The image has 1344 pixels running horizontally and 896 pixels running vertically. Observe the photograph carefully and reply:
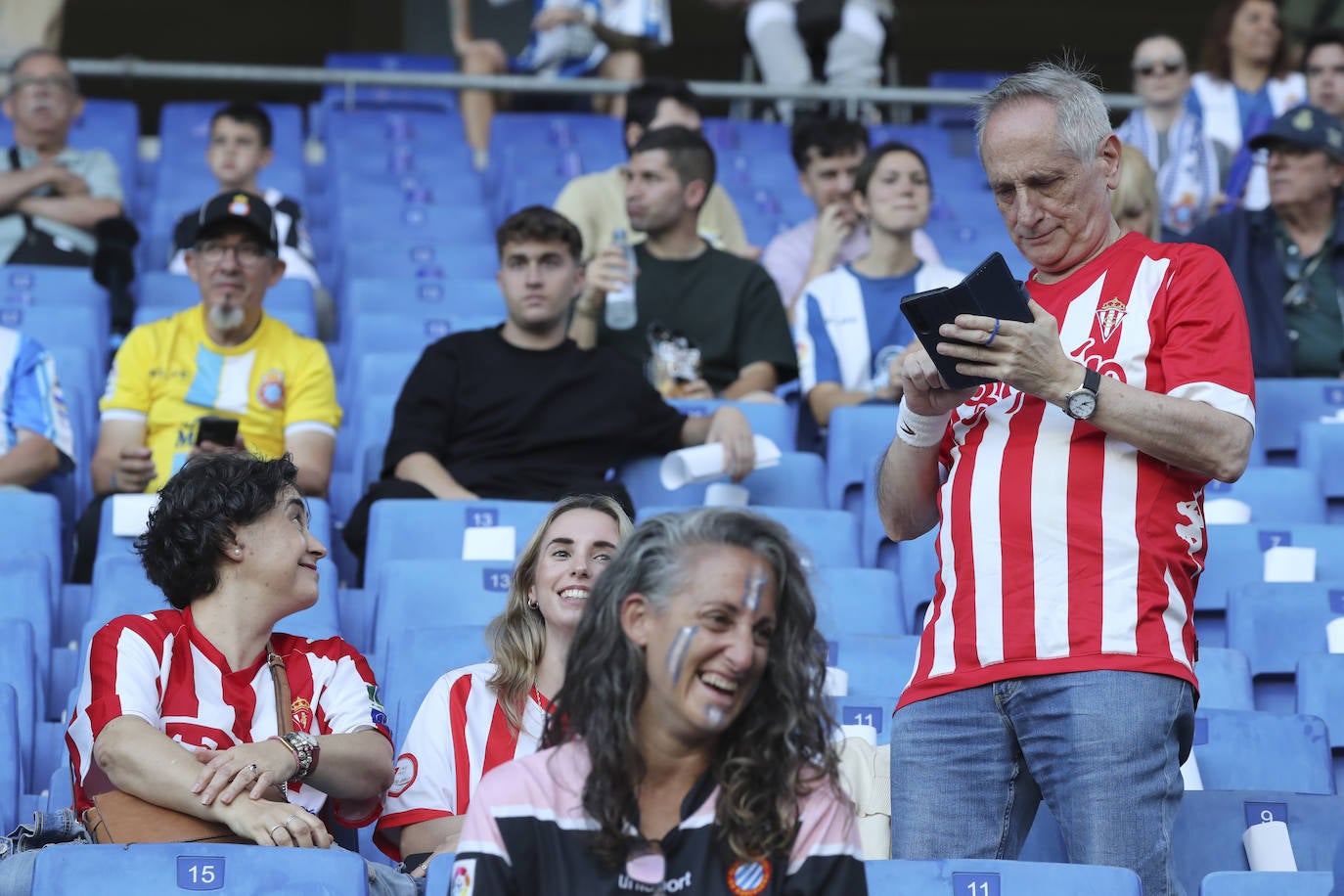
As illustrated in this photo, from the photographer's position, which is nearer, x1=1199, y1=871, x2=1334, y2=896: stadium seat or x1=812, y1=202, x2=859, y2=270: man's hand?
x1=1199, y1=871, x2=1334, y2=896: stadium seat

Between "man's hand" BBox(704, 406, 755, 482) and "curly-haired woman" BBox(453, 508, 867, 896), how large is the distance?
80.4 inches

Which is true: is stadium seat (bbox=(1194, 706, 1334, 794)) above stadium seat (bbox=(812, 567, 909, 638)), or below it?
below

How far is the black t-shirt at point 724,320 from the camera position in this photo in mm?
4824

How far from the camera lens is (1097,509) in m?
2.22

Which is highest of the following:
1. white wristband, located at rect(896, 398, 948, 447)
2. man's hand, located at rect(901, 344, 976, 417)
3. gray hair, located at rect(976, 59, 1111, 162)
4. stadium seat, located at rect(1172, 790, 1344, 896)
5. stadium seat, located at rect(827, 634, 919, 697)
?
gray hair, located at rect(976, 59, 1111, 162)

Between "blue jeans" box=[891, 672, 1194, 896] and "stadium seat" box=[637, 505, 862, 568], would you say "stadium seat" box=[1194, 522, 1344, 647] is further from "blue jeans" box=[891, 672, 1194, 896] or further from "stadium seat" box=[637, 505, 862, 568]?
"blue jeans" box=[891, 672, 1194, 896]

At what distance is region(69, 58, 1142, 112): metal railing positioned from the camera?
23.0 feet

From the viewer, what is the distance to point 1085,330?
2.29m

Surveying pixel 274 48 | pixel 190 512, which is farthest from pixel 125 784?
pixel 274 48

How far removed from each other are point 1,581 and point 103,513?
35 centimetres

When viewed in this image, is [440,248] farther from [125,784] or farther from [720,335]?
[125,784]

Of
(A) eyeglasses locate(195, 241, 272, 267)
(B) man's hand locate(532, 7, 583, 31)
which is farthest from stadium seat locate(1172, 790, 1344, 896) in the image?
(B) man's hand locate(532, 7, 583, 31)

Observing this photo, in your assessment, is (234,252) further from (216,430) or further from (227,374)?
(216,430)

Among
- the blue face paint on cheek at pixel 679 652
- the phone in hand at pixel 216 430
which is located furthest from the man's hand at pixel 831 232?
the blue face paint on cheek at pixel 679 652
